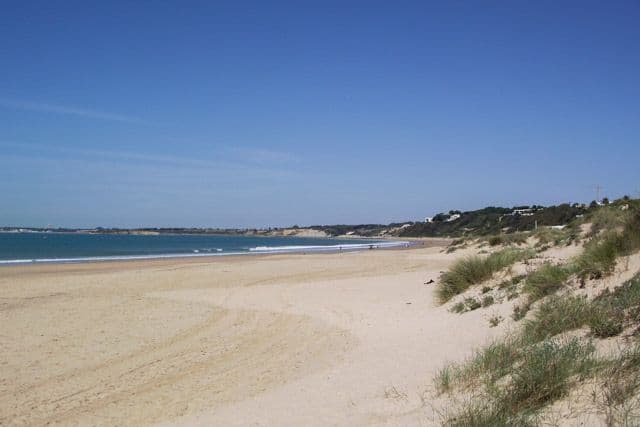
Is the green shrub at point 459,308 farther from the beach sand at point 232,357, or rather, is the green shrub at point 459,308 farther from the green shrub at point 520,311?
the green shrub at point 520,311

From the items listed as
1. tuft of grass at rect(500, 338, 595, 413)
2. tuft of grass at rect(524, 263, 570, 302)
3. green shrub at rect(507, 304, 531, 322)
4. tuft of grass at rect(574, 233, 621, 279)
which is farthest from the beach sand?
tuft of grass at rect(574, 233, 621, 279)

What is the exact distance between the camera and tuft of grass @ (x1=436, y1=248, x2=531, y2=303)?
→ 37.4ft

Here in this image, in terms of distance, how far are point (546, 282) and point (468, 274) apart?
324 centimetres

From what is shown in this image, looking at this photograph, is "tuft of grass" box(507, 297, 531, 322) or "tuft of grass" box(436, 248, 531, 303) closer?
"tuft of grass" box(507, 297, 531, 322)

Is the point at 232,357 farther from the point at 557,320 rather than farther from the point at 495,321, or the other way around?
the point at 557,320

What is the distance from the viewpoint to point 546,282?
27.2ft

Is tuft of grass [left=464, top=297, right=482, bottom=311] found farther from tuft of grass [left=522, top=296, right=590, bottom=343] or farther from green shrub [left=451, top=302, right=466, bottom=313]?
tuft of grass [left=522, top=296, right=590, bottom=343]

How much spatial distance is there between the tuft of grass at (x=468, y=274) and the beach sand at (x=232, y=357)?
0.53 meters

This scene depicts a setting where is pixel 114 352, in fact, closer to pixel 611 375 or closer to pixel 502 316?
pixel 502 316

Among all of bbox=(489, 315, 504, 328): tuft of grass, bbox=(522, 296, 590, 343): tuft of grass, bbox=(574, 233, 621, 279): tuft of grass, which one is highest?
bbox=(574, 233, 621, 279): tuft of grass

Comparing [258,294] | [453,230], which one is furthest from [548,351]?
[453,230]

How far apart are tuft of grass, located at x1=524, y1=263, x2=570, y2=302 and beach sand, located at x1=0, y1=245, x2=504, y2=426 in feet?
3.04

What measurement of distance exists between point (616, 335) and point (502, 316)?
328 centimetres

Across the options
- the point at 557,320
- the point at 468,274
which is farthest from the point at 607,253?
the point at 468,274
